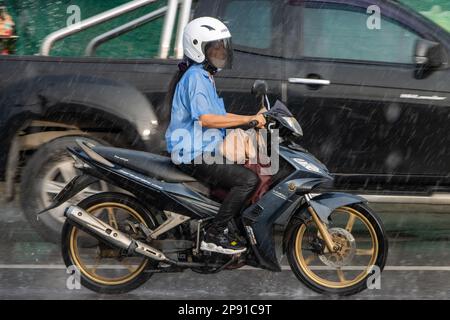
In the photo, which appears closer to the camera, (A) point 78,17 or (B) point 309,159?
(B) point 309,159

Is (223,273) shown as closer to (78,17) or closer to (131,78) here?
(131,78)

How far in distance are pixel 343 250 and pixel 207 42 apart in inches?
59.8

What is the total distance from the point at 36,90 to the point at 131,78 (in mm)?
726

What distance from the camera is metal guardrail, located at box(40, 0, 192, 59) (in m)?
7.93

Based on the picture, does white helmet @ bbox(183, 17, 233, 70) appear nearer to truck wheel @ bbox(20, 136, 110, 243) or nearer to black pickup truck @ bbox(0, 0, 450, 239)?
black pickup truck @ bbox(0, 0, 450, 239)

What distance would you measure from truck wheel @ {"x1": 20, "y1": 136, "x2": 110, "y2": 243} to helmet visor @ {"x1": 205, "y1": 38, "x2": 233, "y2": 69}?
185cm

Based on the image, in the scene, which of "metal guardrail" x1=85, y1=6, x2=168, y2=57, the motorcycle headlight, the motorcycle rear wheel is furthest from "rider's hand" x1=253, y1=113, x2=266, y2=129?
"metal guardrail" x1=85, y1=6, x2=168, y2=57

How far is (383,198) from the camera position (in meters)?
7.75

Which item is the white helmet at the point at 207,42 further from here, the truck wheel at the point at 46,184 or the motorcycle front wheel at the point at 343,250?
the truck wheel at the point at 46,184

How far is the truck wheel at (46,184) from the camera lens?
300 inches

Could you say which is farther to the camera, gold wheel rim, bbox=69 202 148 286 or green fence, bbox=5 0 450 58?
green fence, bbox=5 0 450 58

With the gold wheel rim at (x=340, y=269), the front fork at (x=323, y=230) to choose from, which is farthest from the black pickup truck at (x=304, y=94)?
the front fork at (x=323, y=230)

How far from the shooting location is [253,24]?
789cm
